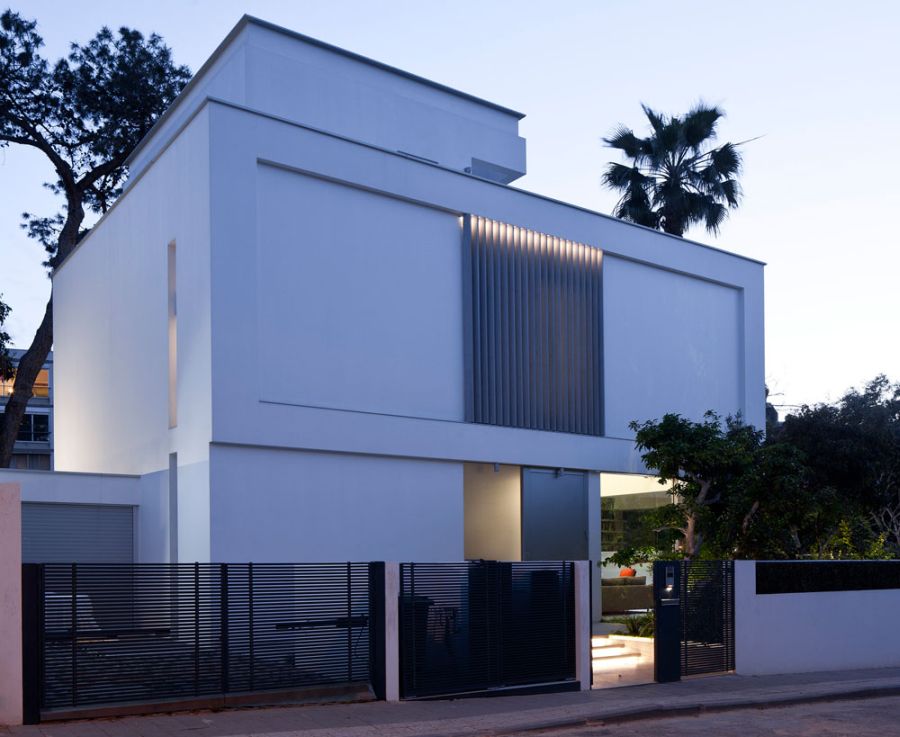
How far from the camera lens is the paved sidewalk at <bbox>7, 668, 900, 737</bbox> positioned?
37.0 ft

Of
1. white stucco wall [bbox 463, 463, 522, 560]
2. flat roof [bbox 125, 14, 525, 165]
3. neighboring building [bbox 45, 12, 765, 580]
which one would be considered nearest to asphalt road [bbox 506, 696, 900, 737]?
neighboring building [bbox 45, 12, 765, 580]

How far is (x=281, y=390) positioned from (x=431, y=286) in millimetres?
3822

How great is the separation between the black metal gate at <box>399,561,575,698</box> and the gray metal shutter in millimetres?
7583

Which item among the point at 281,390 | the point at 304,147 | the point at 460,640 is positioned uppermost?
the point at 304,147

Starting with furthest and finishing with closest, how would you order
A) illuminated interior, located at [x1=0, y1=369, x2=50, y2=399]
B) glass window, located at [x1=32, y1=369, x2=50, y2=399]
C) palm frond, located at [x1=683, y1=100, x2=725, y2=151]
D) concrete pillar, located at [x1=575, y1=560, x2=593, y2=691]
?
glass window, located at [x1=32, y1=369, x2=50, y2=399] → illuminated interior, located at [x1=0, y1=369, x2=50, y2=399] → palm frond, located at [x1=683, y1=100, x2=725, y2=151] → concrete pillar, located at [x1=575, y1=560, x2=593, y2=691]

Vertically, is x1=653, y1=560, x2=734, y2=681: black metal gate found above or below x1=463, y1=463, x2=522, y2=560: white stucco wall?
below

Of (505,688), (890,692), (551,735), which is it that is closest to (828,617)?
(890,692)

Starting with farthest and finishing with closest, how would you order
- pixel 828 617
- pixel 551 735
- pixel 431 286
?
pixel 431 286 < pixel 828 617 < pixel 551 735

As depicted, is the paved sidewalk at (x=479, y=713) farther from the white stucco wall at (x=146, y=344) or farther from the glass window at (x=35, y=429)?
the glass window at (x=35, y=429)

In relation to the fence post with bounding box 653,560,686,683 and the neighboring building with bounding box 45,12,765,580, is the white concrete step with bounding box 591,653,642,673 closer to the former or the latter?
the fence post with bounding box 653,560,686,683

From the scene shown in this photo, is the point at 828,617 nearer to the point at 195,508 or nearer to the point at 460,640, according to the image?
the point at 460,640

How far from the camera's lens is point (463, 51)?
21.3 metres

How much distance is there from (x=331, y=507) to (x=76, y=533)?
470 cm


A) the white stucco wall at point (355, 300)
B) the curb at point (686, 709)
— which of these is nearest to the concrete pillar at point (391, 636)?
the curb at point (686, 709)
